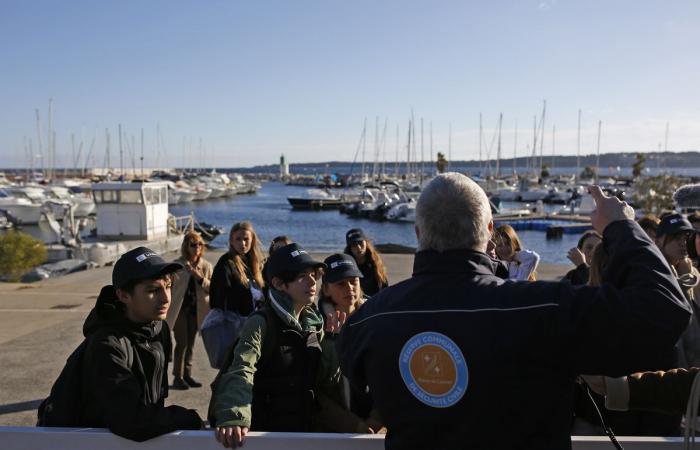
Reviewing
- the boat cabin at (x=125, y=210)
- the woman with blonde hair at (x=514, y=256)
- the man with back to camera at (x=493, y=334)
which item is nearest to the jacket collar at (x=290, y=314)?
the man with back to camera at (x=493, y=334)

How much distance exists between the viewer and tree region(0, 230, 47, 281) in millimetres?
16328

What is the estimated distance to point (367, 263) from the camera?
6031 millimetres

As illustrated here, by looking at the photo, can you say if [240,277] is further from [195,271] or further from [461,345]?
[461,345]

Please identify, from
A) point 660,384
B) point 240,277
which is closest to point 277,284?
point 660,384

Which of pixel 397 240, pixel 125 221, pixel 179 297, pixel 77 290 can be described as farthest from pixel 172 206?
pixel 179 297

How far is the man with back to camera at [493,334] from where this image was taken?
1618 millimetres

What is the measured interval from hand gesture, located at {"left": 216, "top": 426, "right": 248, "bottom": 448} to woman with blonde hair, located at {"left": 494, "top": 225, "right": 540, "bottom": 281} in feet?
12.0

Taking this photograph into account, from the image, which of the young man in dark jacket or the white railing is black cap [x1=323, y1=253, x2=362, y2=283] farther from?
the white railing

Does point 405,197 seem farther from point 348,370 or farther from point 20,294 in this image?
point 348,370

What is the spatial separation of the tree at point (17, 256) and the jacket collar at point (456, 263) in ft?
56.2

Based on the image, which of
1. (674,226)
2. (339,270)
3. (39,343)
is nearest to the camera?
(339,270)

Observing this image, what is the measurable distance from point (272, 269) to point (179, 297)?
3058 millimetres

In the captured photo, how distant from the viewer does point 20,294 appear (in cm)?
1130

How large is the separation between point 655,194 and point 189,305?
125 feet
